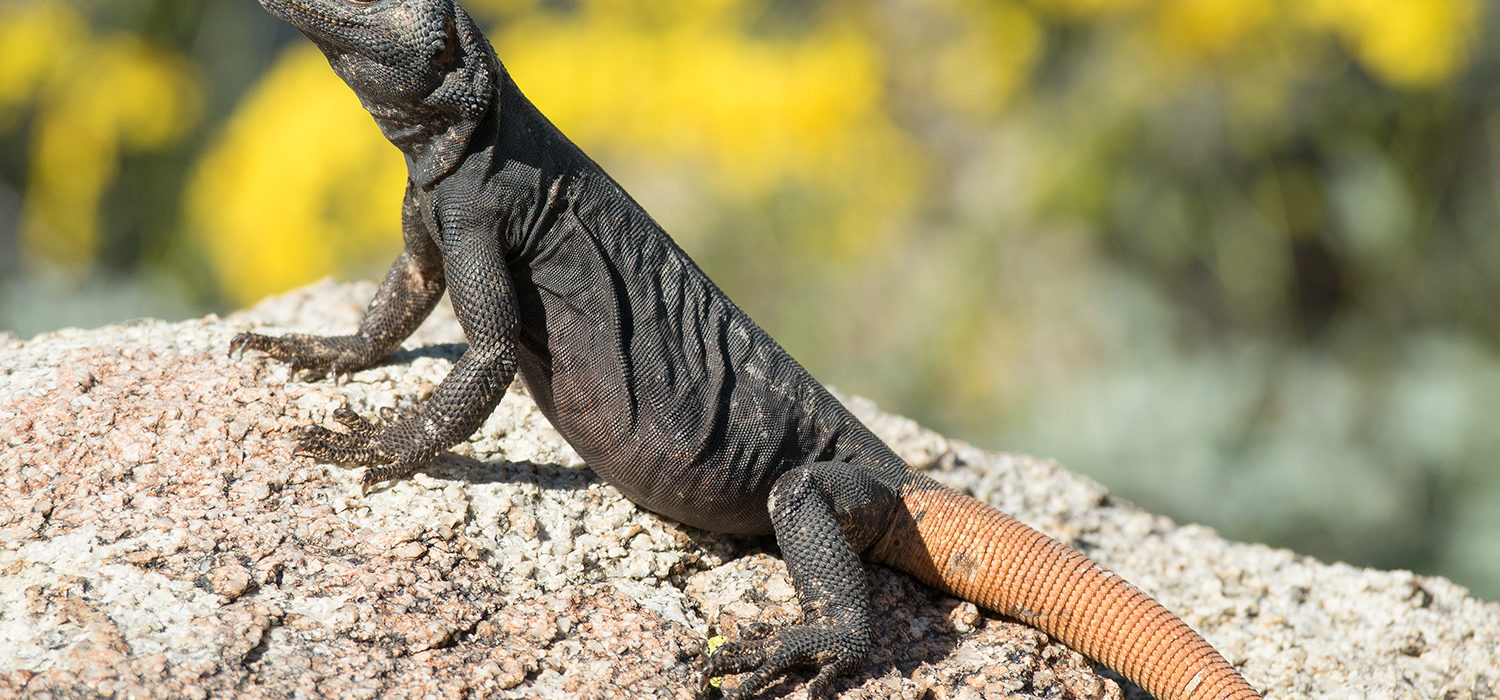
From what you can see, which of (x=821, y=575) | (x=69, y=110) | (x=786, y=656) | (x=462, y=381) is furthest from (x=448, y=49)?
(x=69, y=110)

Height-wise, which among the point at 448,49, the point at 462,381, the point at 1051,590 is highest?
the point at 448,49

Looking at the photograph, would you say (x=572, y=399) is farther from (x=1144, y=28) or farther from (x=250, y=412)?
(x=1144, y=28)

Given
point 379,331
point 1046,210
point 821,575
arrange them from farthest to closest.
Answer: point 1046,210, point 379,331, point 821,575

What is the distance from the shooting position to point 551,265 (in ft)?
13.4

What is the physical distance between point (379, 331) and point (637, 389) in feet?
4.23

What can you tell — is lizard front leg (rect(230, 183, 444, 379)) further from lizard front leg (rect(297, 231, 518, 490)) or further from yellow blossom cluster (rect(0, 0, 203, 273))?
yellow blossom cluster (rect(0, 0, 203, 273))

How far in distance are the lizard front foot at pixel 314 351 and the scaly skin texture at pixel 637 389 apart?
0.38 metres

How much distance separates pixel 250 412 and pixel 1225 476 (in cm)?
595

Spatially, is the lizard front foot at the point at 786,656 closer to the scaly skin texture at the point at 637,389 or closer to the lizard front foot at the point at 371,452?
the scaly skin texture at the point at 637,389

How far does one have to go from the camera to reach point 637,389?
4031mm

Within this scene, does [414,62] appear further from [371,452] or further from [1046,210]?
[1046,210]

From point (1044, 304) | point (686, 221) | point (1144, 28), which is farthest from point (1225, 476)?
point (686, 221)

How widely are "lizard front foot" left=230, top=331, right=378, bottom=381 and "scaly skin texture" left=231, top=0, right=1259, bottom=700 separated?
0.38m

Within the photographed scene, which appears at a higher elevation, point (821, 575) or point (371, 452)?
point (371, 452)
